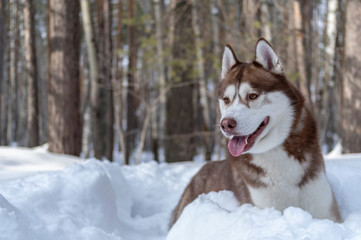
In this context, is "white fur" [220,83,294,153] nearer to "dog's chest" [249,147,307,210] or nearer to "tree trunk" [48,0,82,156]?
"dog's chest" [249,147,307,210]

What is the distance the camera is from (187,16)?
9625mm

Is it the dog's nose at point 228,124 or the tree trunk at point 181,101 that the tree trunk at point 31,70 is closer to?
the tree trunk at point 181,101

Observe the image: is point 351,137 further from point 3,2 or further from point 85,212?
point 3,2

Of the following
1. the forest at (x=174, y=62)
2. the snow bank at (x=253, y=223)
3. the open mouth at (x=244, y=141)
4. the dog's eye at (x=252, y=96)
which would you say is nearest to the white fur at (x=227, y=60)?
the dog's eye at (x=252, y=96)

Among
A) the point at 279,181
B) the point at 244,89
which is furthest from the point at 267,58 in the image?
the point at 279,181

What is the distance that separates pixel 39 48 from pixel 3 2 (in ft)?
51.6

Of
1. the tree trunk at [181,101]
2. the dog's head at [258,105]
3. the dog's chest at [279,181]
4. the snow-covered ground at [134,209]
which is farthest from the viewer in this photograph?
the tree trunk at [181,101]

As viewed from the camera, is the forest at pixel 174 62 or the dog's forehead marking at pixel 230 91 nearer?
the dog's forehead marking at pixel 230 91

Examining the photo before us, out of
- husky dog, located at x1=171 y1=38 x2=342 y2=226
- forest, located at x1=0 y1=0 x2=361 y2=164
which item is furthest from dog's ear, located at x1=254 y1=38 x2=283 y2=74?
forest, located at x1=0 y1=0 x2=361 y2=164

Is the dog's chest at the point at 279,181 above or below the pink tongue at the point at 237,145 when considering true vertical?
below

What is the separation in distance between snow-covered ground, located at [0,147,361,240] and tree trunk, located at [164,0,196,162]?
164 inches

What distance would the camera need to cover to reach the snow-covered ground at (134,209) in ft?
7.22

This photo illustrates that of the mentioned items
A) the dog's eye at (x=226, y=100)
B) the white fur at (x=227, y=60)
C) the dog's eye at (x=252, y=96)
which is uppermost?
the white fur at (x=227, y=60)

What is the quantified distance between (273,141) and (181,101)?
6.97 metres
